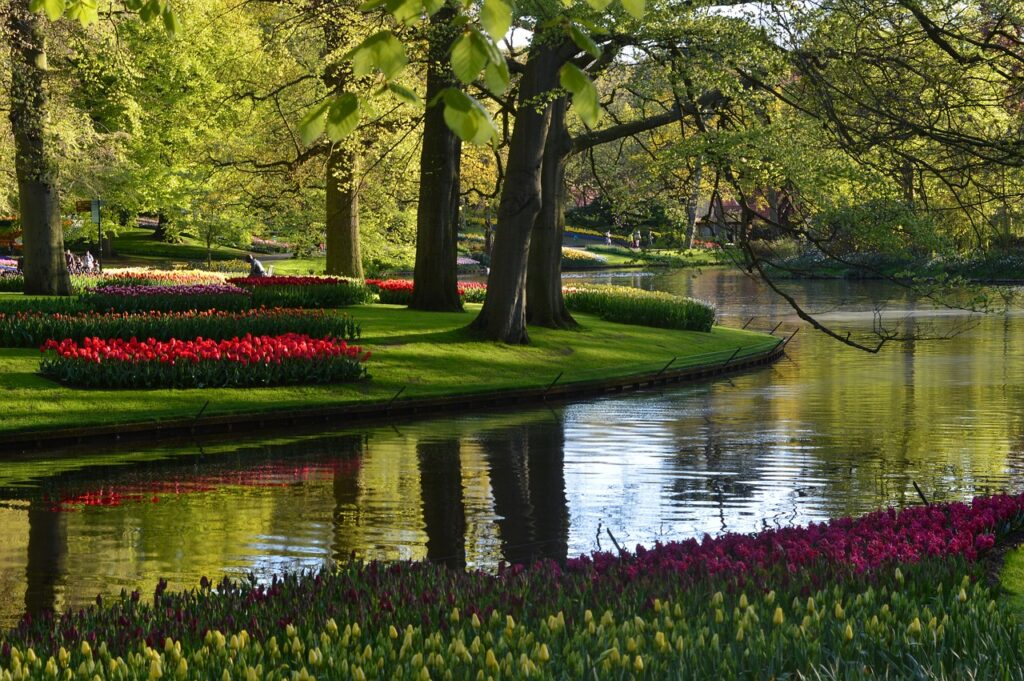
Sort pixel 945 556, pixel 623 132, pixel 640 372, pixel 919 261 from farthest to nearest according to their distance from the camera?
pixel 919 261 < pixel 623 132 < pixel 640 372 < pixel 945 556

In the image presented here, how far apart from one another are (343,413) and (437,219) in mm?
13097

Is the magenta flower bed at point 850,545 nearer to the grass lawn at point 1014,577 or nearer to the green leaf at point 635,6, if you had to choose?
the grass lawn at point 1014,577

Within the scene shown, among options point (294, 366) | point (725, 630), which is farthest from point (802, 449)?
point (725, 630)

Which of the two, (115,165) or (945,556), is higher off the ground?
(115,165)

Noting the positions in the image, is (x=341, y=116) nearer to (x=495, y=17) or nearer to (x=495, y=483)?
(x=495, y=17)

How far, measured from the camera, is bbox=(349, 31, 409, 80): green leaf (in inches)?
175

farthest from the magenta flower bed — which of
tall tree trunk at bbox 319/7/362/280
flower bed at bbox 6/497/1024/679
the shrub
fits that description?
tall tree trunk at bbox 319/7/362/280

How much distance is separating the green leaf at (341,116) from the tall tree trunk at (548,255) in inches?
1065

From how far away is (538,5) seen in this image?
2523 centimetres

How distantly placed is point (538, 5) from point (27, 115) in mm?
12232

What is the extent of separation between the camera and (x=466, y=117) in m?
4.41

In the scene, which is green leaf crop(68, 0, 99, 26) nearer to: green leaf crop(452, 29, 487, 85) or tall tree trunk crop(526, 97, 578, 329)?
green leaf crop(452, 29, 487, 85)

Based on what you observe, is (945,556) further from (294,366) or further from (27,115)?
(27,115)

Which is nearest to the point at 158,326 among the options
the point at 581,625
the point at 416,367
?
the point at 416,367
